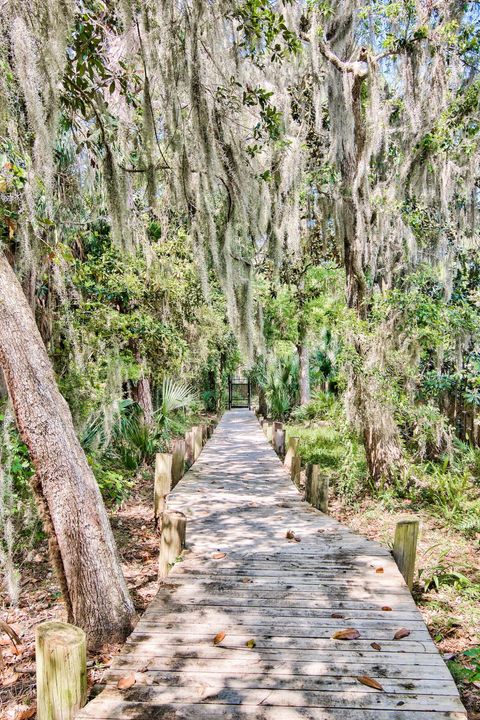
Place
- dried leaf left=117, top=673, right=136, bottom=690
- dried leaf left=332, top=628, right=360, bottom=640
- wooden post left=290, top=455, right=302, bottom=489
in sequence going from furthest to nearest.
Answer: wooden post left=290, top=455, right=302, bottom=489 < dried leaf left=332, top=628, right=360, bottom=640 < dried leaf left=117, top=673, right=136, bottom=690

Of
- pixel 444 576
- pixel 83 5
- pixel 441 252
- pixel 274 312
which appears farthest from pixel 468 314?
pixel 274 312

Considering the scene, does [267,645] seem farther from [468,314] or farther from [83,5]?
[468,314]

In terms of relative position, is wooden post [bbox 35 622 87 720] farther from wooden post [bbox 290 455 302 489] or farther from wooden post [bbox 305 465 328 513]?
wooden post [bbox 290 455 302 489]

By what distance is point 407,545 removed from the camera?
11.7ft

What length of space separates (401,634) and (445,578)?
2.30 meters

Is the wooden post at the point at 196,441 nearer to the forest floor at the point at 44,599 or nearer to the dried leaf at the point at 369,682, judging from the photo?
the forest floor at the point at 44,599

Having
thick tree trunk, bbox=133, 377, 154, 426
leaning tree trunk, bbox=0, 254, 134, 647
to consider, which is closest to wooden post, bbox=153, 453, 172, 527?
leaning tree trunk, bbox=0, 254, 134, 647

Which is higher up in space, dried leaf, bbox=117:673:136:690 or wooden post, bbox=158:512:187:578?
wooden post, bbox=158:512:187:578

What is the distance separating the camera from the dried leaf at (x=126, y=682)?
90.6 inches

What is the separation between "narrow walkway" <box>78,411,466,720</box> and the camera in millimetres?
2189

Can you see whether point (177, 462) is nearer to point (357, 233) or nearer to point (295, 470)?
point (295, 470)

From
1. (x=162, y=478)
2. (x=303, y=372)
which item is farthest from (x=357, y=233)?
(x=303, y=372)

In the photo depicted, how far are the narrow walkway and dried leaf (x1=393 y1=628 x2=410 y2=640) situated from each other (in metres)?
0.03

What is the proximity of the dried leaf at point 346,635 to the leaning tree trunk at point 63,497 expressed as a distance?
132 cm
